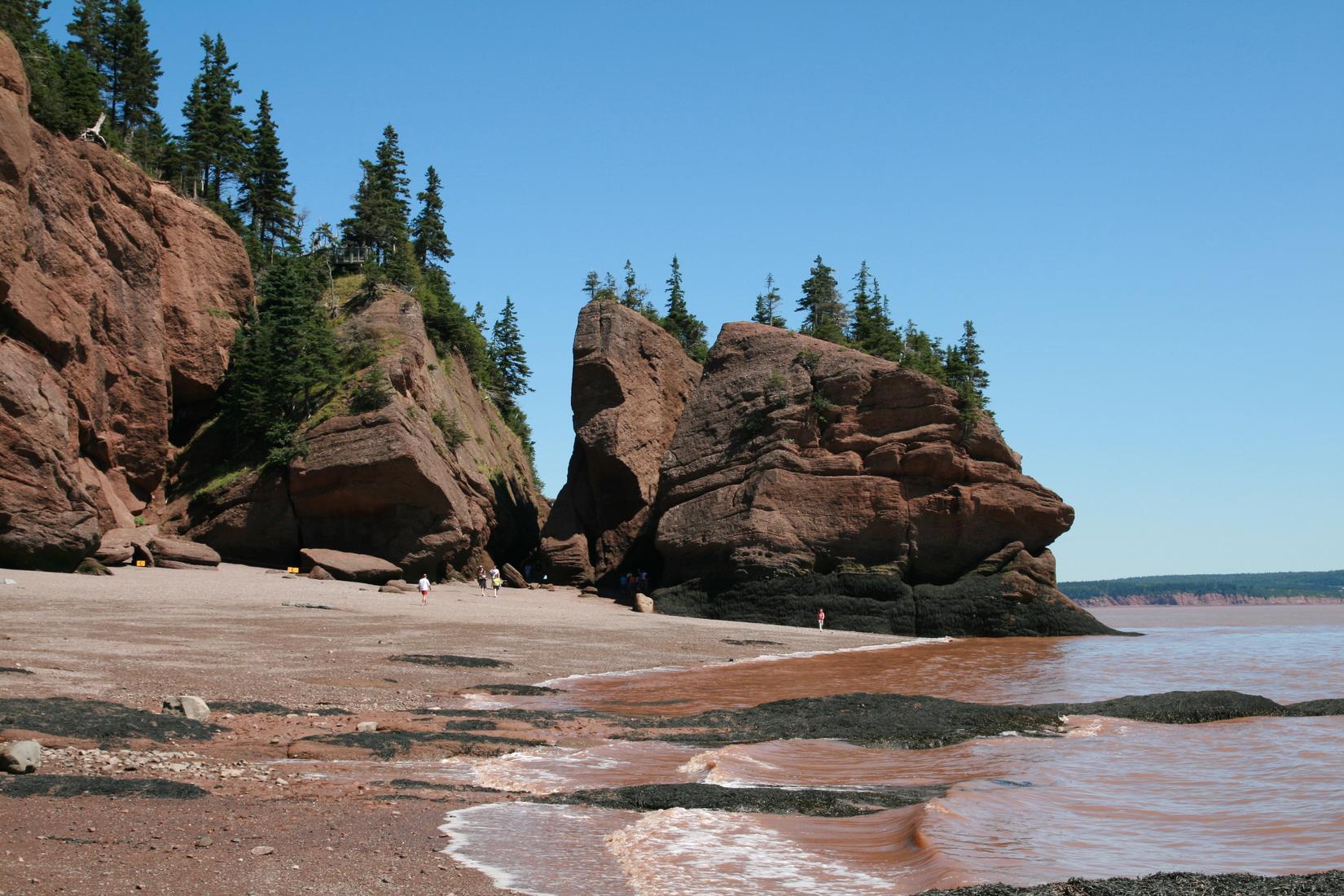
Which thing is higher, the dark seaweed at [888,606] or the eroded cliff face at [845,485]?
the eroded cliff face at [845,485]

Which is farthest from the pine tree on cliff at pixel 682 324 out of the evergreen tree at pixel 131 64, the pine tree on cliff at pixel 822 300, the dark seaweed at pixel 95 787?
the dark seaweed at pixel 95 787

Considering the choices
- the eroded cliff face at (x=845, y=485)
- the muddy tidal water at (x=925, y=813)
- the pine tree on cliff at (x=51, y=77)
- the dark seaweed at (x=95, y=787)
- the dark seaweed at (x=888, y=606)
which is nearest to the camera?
the dark seaweed at (x=95, y=787)

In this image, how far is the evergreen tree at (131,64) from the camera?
5881 cm

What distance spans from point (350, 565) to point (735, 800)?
100ft

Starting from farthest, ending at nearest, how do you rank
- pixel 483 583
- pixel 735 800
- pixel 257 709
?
1. pixel 483 583
2. pixel 257 709
3. pixel 735 800

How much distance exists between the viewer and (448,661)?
760 inches

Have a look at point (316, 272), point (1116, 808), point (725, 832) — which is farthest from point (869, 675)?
point (316, 272)

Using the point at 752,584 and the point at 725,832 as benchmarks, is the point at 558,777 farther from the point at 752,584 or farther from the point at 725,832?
the point at 752,584

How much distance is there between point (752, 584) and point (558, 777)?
32.4 m

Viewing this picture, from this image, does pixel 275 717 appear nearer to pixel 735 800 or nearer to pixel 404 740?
pixel 404 740

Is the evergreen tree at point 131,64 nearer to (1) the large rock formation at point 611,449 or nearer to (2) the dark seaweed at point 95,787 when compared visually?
(1) the large rock formation at point 611,449

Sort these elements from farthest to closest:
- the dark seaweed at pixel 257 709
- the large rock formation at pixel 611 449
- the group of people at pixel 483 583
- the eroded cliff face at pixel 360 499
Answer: the large rock formation at pixel 611 449
the eroded cliff face at pixel 360 499
the group of people at pixel 483 583
the dark seaweed at pixel 257 709

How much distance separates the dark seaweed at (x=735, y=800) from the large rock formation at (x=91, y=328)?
2351cm

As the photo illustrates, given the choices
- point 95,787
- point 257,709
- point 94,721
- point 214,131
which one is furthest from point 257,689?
point 214,131
